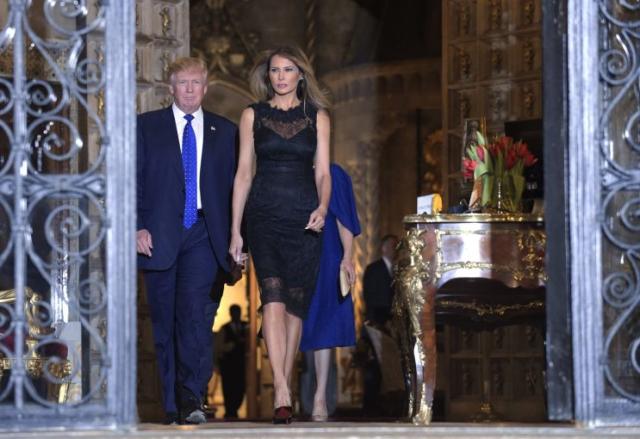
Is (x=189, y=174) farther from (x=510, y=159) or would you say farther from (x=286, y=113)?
(x=510, y=159)

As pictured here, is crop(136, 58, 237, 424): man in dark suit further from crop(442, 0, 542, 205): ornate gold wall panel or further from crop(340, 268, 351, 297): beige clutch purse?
crop(442, 0, 542, 205): ornate gold wall panel

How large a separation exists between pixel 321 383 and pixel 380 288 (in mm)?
4894

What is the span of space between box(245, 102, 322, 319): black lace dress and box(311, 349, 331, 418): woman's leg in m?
1.18

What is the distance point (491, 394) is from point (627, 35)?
5193 mm

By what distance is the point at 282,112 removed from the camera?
9.35 metres

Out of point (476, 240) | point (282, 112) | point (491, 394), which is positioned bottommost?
point (491, 394)

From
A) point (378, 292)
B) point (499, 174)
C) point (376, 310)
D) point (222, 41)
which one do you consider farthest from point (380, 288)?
point (499, 174)

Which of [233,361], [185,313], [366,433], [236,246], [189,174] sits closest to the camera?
[366,433]

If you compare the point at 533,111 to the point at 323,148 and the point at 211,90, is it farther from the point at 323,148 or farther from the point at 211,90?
the point at 211,90

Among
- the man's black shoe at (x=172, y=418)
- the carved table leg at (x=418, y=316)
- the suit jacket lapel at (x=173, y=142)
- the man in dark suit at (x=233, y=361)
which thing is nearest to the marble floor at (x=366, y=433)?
the man's black shoe at (x=172, y=418)

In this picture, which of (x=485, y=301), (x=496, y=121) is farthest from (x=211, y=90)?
(x=485, y=301)

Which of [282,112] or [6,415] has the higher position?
[282,112]

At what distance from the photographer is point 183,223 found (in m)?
9.45

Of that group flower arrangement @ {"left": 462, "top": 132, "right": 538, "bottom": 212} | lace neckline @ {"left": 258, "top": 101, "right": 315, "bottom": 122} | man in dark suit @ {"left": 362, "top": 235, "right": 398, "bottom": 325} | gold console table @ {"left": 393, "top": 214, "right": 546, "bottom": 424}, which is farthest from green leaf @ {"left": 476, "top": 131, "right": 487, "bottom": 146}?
man in dark suit @ {"left": 362, "top": 235, "right": 398, "bottom": 325}
